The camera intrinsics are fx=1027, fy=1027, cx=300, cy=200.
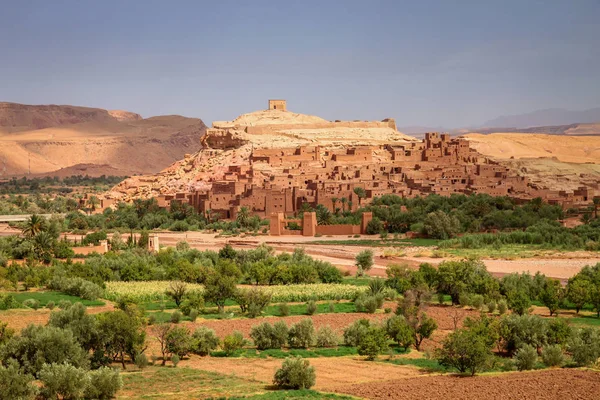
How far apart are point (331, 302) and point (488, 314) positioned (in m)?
5.30

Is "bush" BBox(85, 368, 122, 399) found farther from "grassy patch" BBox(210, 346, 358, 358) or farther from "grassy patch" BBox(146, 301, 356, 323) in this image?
"grassy patch" BBox(146, 301, 356, 323)

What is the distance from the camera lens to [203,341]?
2344cm

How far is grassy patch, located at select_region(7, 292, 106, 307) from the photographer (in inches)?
1195

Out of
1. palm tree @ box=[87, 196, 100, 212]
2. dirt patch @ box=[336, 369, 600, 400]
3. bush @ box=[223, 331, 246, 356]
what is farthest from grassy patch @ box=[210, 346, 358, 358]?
palm tree @ box=[87, 196, 100, 212]

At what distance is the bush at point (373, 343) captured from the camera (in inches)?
Result: 897

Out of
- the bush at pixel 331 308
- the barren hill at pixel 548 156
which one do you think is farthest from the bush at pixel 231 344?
the barren hill at pixel 548 156

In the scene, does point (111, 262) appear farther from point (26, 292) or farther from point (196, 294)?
point (196, 294)

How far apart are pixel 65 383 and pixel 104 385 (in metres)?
0.69

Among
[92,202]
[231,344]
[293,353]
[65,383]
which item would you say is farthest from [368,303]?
[92,202]

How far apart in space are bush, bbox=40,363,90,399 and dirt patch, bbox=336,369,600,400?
4.63 m

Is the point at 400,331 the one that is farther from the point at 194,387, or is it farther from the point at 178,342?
the point at 194,387

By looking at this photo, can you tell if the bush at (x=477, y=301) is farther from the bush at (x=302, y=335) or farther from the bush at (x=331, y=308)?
the bush at (x=302, y=335)

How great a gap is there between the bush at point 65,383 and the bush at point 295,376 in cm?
362

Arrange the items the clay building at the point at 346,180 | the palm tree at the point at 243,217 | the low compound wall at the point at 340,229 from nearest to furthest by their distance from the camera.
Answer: the low compound wall at the point at 340,229 < the palm tree at the point at 243,217 < the clay building at the point at 346,180
